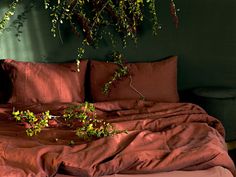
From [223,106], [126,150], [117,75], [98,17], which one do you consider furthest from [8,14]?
[223,106]

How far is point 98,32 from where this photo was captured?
316 cm

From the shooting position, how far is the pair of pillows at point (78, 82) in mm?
2881

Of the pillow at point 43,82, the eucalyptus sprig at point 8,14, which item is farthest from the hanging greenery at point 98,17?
the pillow at point 43,82

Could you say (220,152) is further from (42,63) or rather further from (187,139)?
(42,63)

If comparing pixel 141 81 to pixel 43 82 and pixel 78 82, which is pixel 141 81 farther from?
pixel 43 82

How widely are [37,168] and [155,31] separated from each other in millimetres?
1789

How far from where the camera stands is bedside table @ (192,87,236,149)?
283 cm

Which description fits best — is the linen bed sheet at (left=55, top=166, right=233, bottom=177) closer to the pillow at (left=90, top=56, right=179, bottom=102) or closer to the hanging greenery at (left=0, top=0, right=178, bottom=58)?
the pillow at (left=90, top=56, right=179, bottom=102)

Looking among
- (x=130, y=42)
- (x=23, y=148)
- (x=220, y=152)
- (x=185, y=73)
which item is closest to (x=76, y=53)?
(x=130, y=42)

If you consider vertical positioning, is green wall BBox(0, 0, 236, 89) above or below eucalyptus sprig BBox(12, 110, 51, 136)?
above

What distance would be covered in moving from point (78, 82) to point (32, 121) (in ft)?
2.45

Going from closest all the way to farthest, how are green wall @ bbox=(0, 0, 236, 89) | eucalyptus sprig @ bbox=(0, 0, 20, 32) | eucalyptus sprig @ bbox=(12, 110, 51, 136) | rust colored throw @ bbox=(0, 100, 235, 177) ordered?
rust colored throw @ bbox=(0, 100, 235, 177), eucalyptus sprig @ bbox=(12, 110, 51, 136), eucalyptus sprig @ bbox=(0, 0, 20, 32), green wall @ bbox=(0, 0, 236, 89)

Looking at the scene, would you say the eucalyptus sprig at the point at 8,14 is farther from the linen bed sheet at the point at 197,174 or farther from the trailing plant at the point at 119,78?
the linen bed sheet at the point at 197,174

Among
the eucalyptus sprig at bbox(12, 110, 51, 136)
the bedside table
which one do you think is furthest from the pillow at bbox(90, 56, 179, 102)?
the eucalyptus sprig at bbox(12, 110, 51, 136)
